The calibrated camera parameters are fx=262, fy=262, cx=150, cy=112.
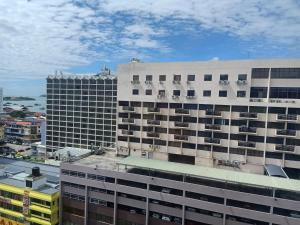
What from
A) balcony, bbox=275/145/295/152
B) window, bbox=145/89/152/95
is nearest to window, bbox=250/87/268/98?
balcony, bbox=275/145/295/152

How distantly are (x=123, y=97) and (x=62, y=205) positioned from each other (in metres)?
26.6

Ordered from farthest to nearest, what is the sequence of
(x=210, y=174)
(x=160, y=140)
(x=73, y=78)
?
(x=73, y=78), (x=160, y=140), (x=210, y=174)

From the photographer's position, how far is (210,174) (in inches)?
1724

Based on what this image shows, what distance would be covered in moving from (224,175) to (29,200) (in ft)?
122

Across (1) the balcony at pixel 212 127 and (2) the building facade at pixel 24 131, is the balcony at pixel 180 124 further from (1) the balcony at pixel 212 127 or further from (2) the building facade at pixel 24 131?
(2) the building facade at pixel 24 131

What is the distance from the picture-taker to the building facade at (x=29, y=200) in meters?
50.1

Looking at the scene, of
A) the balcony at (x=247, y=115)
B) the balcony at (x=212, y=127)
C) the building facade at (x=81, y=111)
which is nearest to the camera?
the balcony at (x=247, y=115)

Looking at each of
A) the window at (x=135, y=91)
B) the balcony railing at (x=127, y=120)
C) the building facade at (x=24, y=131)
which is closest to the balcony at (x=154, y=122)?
Answer: the balcony railing at (x=127, y=120)

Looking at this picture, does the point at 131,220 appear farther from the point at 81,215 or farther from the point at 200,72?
the point at 200,72

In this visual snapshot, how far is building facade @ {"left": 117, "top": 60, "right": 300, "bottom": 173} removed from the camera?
4825 cm

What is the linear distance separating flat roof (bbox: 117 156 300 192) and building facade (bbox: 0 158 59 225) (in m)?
16.8

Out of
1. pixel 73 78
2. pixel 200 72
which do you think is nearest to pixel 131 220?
pixel 200 72

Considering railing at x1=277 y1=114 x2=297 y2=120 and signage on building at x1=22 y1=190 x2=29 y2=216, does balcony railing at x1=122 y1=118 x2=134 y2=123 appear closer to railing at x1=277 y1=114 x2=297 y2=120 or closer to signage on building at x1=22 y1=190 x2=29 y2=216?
signage on building at x1=22 y1=190 x2=29 y2=216

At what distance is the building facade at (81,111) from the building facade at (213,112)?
3259 centimetres
